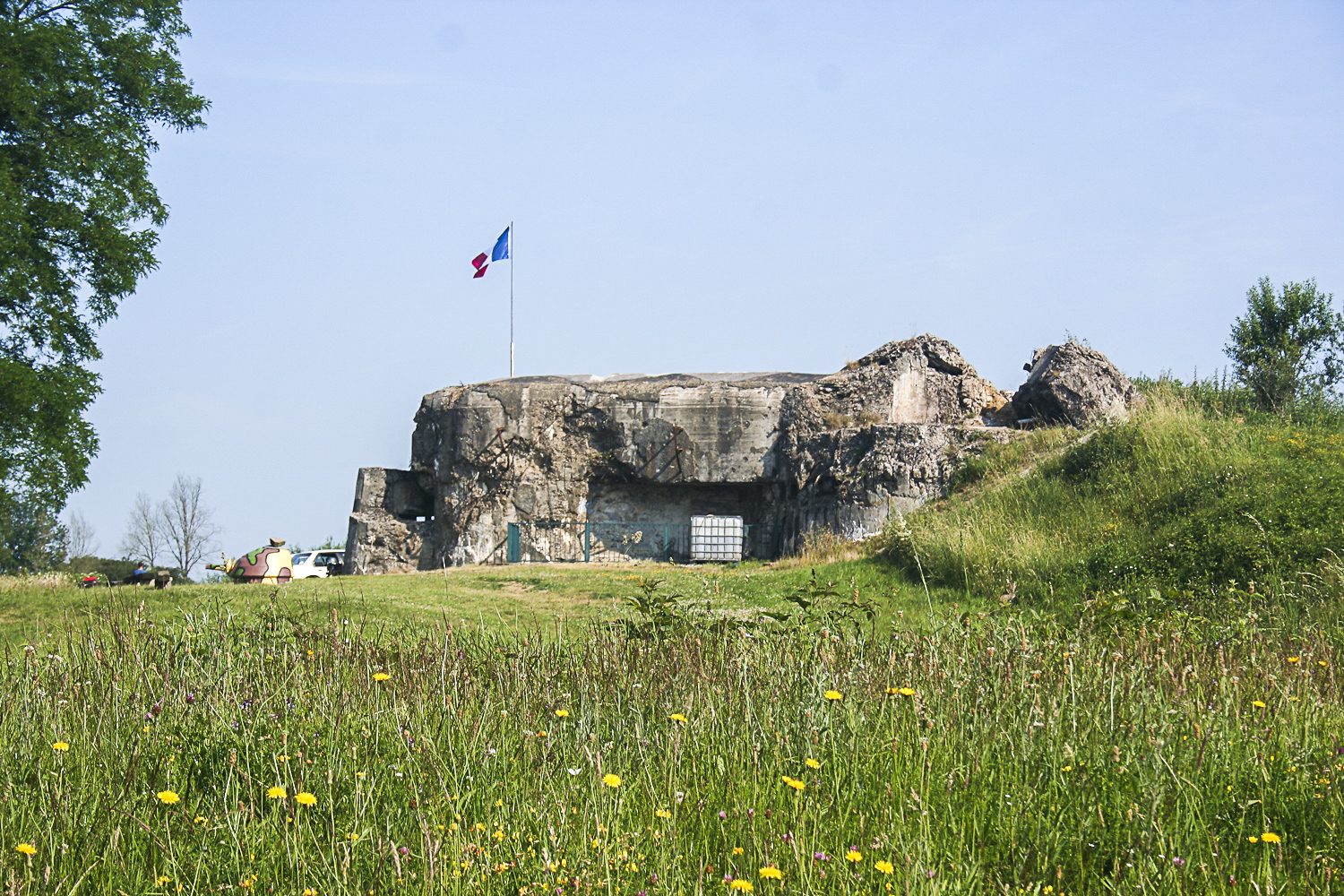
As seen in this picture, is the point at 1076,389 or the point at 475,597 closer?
the point at 475,597

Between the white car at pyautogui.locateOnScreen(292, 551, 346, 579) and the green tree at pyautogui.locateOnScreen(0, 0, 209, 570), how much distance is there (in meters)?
8.79

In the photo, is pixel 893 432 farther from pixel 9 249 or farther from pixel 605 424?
pixel 9 249

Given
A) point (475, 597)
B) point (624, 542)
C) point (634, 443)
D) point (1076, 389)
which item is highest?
point (1076, 389)

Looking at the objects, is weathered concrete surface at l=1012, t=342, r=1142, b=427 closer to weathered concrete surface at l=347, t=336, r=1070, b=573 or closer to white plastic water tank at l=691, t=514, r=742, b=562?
weathered concrete surface at l=347, t=336, r=1070, b=573

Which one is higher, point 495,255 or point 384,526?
point 495,255

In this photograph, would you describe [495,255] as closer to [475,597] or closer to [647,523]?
[647,523]

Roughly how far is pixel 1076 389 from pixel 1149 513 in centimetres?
876

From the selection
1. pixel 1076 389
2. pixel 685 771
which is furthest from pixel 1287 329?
pixel 685 771

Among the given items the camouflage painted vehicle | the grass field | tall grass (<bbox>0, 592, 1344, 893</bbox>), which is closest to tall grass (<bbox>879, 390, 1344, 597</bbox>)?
the grass field

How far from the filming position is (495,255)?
30438 millimetres

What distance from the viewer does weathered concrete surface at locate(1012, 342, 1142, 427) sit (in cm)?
2180

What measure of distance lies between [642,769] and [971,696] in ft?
5.19

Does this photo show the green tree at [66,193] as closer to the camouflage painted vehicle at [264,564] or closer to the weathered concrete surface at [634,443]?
the camouflage painted vehicle at [264,564]

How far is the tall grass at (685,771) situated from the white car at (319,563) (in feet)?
78.5
